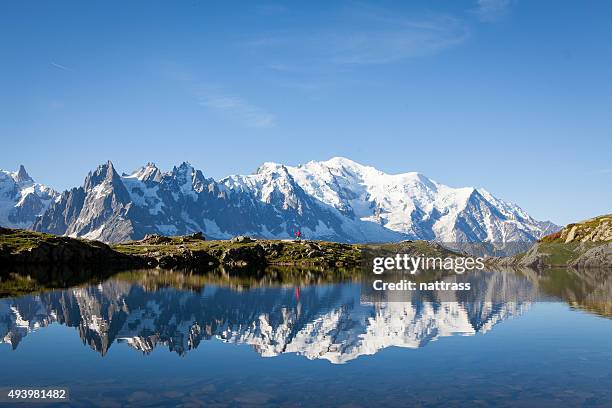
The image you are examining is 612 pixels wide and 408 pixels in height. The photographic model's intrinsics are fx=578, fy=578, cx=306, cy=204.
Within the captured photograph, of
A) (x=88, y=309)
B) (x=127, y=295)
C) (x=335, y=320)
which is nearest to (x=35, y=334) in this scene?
(x=88, y=309)

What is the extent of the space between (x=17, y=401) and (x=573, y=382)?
43.1 m

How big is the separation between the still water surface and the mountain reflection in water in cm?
29

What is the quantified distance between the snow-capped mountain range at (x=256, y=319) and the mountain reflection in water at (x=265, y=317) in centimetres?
13

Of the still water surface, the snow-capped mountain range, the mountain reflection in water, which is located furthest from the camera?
the mountain reflection in water

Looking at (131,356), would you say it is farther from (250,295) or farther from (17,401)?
(250,295)

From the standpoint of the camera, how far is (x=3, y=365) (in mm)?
53875

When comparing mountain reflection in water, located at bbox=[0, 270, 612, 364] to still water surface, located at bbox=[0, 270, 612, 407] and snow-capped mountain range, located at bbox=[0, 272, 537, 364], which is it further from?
still water surface, located at bbox=[0, 270, 612, 407]

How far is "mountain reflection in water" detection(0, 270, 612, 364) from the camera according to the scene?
6762 cm

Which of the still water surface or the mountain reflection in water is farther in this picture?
the mountain reflection in water

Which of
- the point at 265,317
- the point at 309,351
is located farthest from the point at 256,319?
the point at 309,351

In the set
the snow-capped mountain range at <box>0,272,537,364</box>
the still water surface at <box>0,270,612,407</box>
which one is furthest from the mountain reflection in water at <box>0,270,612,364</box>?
the still water surface at <box>0,270,612,407</box>

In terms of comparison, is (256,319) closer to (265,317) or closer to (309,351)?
(265,317)

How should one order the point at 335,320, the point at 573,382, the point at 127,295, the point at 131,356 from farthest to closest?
1. the point at 127,295
2. the point at 335,320
3. the point at 131,356
4. the point at 573,382

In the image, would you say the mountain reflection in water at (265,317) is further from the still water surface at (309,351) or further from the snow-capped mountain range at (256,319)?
the still water surface at (309,351)
